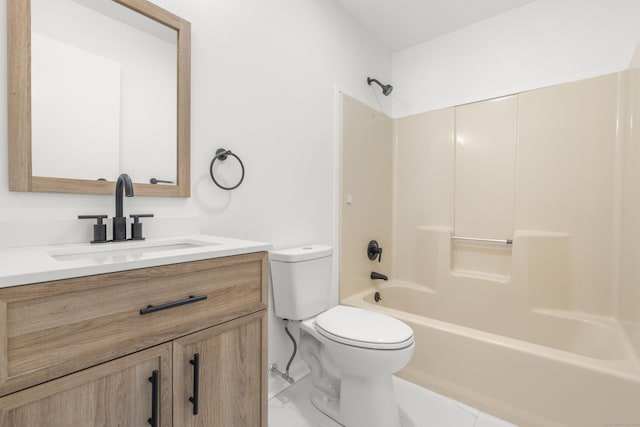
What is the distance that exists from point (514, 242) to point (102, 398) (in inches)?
91.0

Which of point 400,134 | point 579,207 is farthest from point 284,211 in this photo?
point 579,207

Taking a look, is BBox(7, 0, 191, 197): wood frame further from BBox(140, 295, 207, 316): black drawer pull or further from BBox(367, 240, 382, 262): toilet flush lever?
BBox(367, 240, 382, 262): toilet flush lever

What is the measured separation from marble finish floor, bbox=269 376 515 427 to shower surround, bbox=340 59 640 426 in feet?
0.21

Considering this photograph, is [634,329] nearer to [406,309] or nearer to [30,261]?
[406,309]

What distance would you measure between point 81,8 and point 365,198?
184 centimetres

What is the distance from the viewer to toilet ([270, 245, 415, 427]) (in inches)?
48.6

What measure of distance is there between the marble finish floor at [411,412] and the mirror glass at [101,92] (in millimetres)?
1264

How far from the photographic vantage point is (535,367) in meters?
1.34

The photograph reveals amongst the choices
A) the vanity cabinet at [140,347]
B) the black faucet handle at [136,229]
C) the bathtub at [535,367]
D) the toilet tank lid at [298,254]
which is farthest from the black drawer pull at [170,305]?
the bathtub at [535,367]

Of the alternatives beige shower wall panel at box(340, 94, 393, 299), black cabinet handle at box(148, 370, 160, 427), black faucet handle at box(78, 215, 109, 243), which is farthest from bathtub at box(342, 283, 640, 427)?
black faucet handle at box(78, 215, 109, 243)

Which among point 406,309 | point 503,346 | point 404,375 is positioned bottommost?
point 404,375

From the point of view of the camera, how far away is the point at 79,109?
990 millimetres

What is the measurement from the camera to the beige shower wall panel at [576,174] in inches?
70.1

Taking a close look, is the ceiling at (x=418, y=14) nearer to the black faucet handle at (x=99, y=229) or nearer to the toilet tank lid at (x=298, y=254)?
the toilet tank lid at (x=298, y=254)
